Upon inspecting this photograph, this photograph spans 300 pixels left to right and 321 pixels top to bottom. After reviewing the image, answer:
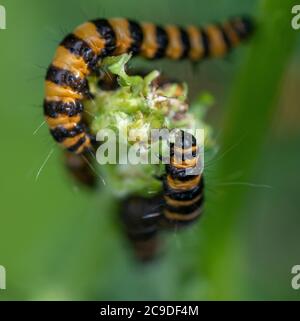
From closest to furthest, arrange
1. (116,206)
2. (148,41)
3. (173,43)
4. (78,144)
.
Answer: (78,144)
(148,41)
(173,43)
(116,206)

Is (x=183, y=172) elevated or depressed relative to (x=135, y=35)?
depressed

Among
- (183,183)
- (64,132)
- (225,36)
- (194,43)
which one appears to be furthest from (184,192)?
(225,36)

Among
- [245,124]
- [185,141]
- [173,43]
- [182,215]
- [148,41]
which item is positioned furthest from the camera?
[245,124]

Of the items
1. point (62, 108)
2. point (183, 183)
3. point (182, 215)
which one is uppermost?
point (62, 108)

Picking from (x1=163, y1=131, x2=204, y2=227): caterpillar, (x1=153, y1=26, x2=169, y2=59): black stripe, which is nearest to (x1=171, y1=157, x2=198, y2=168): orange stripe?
(x1=163, y1=131, x2=204, y2=227): caterpillar

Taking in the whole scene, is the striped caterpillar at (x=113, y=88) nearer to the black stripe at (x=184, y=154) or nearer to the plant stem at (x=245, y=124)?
the black stripe at (x=184, y=154)

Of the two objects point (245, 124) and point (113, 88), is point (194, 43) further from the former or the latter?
point (113, 88)
